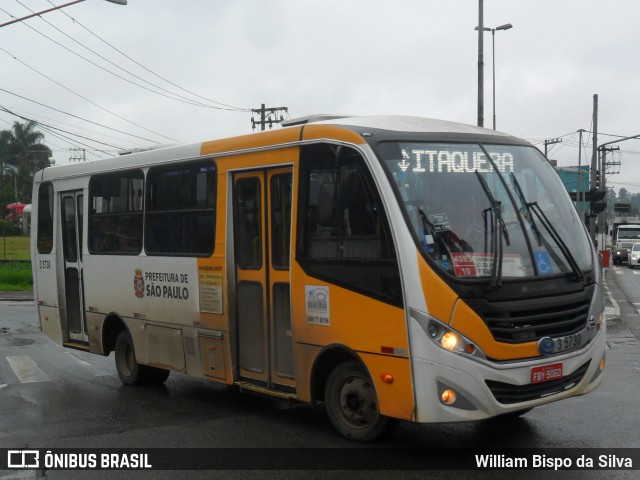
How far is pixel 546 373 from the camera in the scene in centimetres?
Result: 680

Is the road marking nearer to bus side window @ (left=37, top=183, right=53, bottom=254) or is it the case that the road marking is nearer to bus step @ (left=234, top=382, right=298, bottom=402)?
bus side window @ (left=37, top=183, right=53, bottom=254)

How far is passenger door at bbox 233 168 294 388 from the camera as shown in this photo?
8188 mm

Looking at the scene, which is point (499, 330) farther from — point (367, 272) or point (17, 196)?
point (17, 196)

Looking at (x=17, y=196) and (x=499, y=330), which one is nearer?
(x=499, y=330)

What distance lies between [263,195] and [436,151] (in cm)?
210

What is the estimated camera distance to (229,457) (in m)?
7.17

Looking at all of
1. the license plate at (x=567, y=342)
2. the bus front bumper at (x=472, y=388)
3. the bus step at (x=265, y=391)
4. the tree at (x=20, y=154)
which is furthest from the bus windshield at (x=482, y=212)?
the tree at (x=20, y=154)

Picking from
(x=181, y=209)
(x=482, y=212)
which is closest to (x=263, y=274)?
(x=181, y=209)

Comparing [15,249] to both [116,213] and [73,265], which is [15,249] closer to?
[73,265]

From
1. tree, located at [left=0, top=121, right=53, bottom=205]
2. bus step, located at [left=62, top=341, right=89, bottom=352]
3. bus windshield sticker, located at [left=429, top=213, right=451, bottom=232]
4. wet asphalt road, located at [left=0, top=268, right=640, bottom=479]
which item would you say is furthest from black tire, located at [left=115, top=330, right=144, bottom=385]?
tree, located at [left=0, top=121, right=53, bottom=205]

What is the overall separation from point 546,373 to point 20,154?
294 ft

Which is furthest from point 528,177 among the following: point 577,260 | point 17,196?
point 17,196

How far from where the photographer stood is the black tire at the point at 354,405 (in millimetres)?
7246

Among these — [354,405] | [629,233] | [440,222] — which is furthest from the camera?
[629,233]
